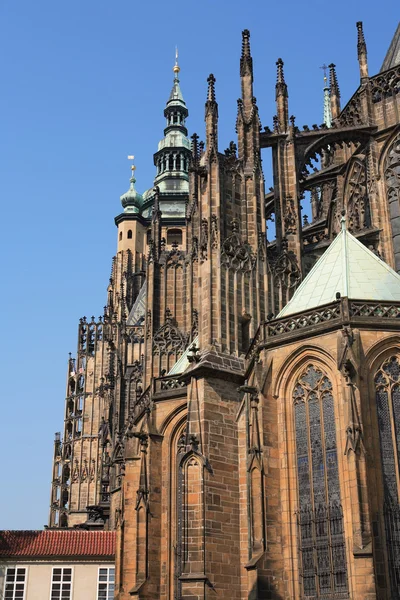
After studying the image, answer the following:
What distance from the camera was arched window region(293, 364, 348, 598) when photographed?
69.2 feet

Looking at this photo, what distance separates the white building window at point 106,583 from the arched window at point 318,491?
12857mm

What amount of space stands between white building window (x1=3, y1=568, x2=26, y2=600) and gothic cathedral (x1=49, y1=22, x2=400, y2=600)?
554 centimetres

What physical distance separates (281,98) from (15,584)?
65.9ft

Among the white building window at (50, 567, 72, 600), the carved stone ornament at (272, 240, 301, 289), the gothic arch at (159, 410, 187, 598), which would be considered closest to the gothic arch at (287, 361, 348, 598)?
the carved stone ornament at (272, 240, 301, 289)

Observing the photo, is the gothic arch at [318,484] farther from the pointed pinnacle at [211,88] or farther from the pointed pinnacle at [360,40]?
the pointed pinnacle at [360,40]

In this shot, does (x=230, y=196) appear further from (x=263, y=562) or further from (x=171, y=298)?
(x=263, y=562)

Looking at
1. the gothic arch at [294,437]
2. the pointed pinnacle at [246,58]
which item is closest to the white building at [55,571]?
the gothic arch at [294,437]

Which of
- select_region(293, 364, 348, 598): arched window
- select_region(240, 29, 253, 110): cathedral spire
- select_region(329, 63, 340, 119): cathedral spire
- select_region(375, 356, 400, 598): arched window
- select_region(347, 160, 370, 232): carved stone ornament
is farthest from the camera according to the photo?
select_region(329, 63, 340, 119): cathedral spire

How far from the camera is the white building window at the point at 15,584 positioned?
32.0 meters

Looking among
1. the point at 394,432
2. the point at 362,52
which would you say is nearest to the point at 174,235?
the point at 362,52

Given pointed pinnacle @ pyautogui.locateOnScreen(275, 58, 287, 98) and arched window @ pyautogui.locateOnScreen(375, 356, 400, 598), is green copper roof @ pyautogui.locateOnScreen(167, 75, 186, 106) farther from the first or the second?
arched window @ pyautogui.locateOnScreen(375, 356, 400, 598)

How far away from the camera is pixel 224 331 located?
85.3 ft

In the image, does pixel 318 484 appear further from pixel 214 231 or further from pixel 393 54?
pixel 393 54

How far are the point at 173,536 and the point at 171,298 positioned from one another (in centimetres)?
1200
